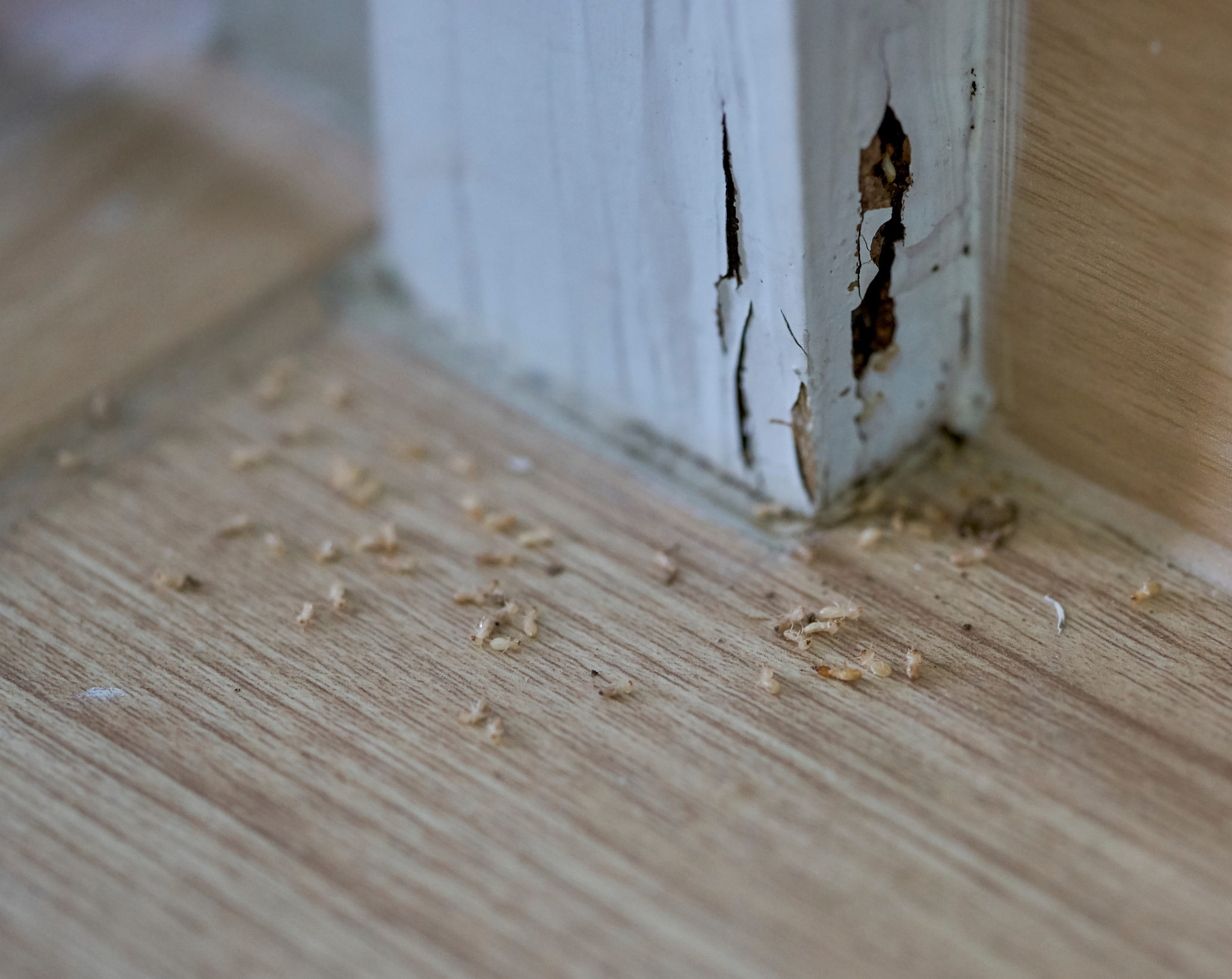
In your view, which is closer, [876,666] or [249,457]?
[876,666]

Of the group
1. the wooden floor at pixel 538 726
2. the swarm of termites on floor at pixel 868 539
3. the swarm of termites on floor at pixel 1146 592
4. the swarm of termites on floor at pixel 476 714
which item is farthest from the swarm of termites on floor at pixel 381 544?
the swarm of termites on floor at pixel 1146 592

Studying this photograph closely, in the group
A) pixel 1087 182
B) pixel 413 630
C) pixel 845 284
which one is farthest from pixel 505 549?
pixel 1087 182

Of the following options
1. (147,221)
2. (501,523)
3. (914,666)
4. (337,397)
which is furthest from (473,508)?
(147,221)

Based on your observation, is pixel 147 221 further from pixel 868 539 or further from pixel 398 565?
pixel 868 539

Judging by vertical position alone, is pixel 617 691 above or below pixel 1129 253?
below

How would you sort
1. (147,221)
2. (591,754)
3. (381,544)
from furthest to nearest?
(147,221), (381,544), (591,754)

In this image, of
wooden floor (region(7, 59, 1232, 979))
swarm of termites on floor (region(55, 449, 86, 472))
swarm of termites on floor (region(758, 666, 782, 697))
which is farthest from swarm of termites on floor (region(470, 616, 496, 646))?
swarm of termites on floor (region(55, 449, 86, 472))

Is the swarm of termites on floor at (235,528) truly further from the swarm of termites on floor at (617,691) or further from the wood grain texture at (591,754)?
the swarm of termites on floor at (617,691)

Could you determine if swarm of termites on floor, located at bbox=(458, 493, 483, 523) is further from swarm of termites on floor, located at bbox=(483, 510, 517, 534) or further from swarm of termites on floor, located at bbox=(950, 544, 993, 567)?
swarm of termites on floor, located at bbox=(950, 544, 993, 567)

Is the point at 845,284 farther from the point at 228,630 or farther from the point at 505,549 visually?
the point at 228,630
